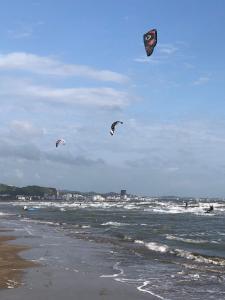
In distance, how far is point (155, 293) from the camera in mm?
15078

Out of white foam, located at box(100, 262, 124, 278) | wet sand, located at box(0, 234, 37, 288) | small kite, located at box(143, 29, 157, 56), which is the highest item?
small kite, located at box(143, 29, 157, 56)

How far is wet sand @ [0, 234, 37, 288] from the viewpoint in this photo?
1594cm

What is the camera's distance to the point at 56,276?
1733 centimetres

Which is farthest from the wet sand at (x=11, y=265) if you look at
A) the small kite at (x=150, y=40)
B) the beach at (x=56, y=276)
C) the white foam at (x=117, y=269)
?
the small kite at (x=150, y=40)

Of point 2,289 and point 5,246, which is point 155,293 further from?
point 5,246

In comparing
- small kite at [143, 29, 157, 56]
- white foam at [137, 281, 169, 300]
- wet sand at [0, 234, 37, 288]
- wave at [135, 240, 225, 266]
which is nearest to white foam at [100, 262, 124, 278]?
white foam at [137, 281, 169, 300]

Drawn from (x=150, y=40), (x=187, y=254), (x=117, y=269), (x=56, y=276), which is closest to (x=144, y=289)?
(x=56, y=276)

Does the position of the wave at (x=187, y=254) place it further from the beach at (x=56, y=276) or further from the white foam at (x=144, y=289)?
the white foam at (x=144, y=289)

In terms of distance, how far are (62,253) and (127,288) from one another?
950cm

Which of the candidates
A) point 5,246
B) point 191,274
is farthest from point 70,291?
point 5,246

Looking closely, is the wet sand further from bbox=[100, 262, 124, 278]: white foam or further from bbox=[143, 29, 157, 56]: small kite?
bbox=[143, 29, 157, 56]: small kite

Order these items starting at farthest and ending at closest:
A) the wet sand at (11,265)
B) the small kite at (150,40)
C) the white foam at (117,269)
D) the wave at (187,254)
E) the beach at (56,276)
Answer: the wave at (187,254) → the white foam at (117,269) → the small kite at (150,40) → the wet sand at (11,265) → the beach at (56,276)

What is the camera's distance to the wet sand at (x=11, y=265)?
1594 cm

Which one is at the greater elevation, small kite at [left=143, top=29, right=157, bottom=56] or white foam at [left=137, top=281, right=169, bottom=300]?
small kite at [left=143, top=29, right=157, bottom=56]
